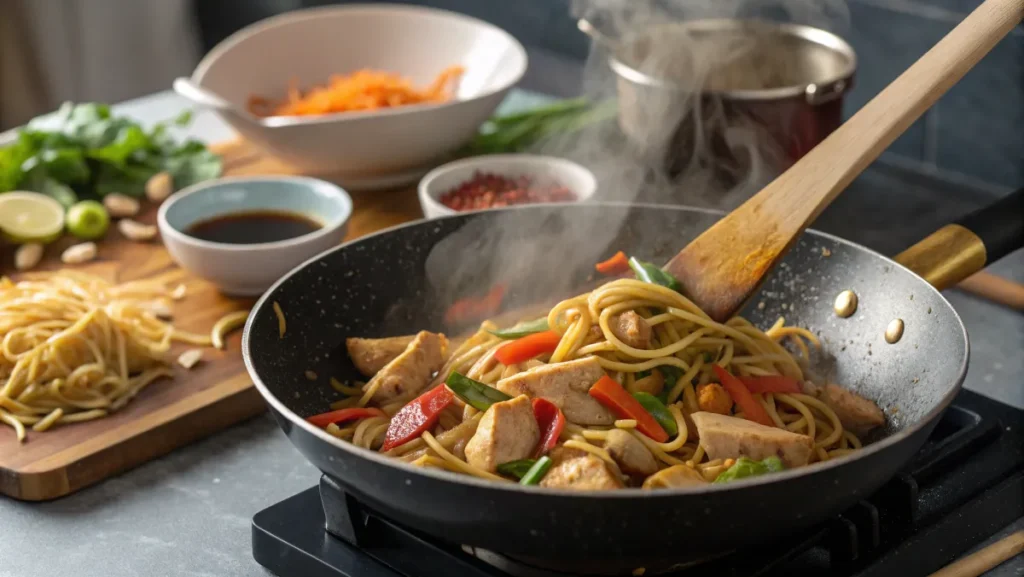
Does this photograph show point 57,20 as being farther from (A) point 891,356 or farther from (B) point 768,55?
(A) point 891,356

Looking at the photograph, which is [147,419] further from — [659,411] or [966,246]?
[966,246]

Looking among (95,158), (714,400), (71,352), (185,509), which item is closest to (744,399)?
(714,400)

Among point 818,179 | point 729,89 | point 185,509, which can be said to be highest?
point 818,179

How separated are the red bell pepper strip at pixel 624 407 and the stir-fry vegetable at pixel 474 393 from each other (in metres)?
0.13

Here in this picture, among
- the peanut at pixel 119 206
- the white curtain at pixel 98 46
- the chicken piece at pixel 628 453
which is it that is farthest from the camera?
the white curtain at pixel 98 46

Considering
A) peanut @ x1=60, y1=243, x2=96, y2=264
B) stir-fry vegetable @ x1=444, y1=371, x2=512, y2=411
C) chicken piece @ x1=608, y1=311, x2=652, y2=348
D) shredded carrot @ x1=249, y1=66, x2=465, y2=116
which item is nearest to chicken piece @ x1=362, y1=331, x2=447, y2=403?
stir-fry vegetable @ x1=444, y1=371, x2=512, y2=411

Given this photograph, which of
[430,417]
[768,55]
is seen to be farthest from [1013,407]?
[768,55]

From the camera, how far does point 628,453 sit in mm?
1368

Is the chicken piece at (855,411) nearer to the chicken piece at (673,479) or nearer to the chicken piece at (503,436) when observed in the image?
the chicken piece at (673,479)

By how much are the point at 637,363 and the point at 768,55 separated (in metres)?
1.22

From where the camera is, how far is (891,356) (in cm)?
159

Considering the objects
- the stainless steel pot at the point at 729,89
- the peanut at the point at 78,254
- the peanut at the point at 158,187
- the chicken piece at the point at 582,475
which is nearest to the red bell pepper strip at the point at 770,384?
the chicken piece at the point at 582,475

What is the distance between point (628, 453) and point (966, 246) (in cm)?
68

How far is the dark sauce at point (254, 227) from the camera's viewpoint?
2.29 m
